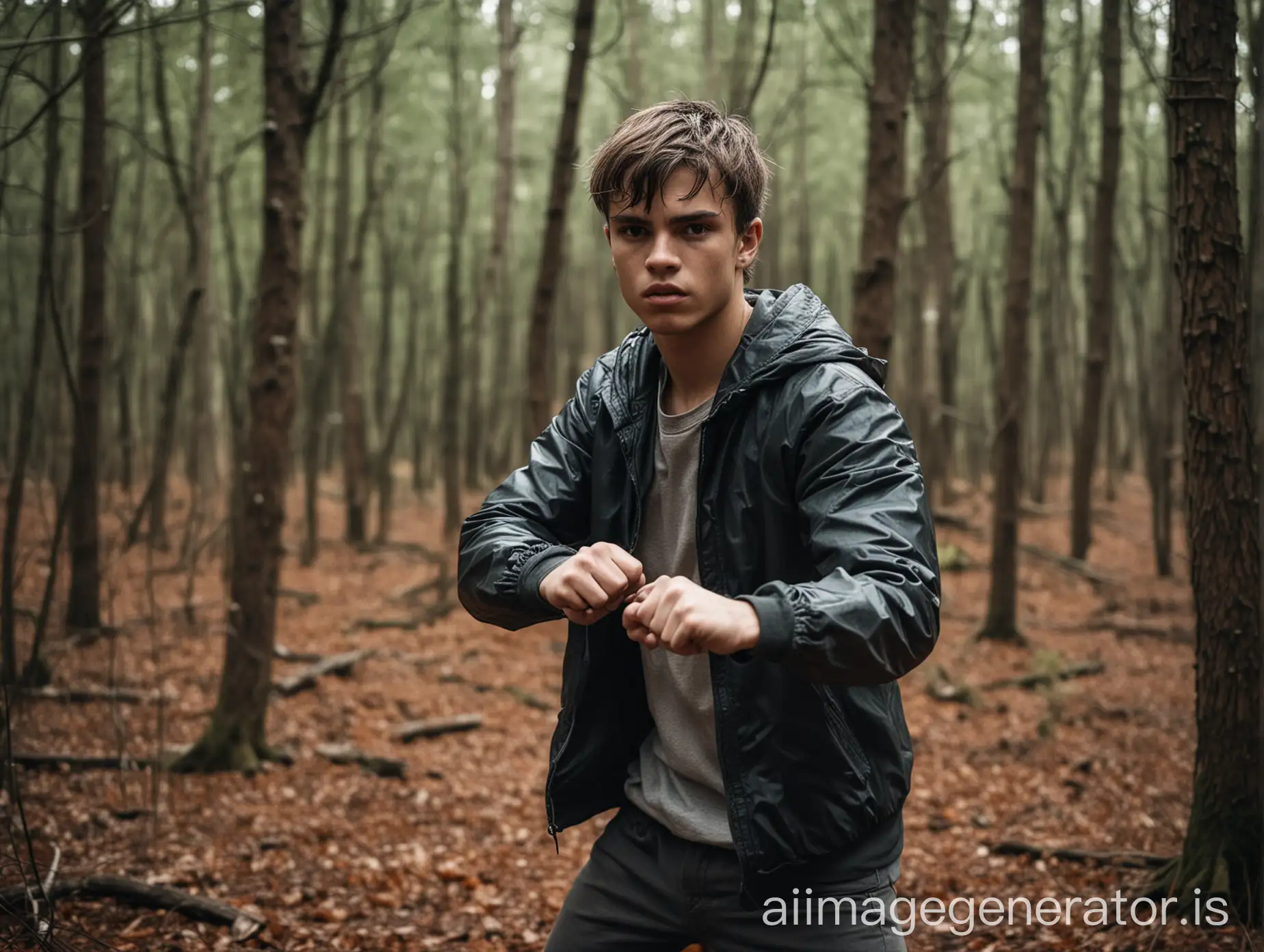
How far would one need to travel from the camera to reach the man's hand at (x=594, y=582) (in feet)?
5.74

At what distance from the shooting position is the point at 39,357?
429 centimetres

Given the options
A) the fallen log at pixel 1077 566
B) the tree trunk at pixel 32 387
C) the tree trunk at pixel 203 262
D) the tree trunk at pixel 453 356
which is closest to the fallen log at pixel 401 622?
the tree trunk at pixel 453 356

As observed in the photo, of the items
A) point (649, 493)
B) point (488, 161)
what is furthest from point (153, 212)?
point (649, 493)

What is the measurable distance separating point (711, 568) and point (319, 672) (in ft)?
20.4

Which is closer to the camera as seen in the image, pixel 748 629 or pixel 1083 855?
pixel 748 629

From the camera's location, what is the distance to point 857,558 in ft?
5.36

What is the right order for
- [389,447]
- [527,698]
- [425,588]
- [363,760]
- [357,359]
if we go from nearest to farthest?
[363,760]
[527,698]
[425,588]
[357,359]
[389,447]

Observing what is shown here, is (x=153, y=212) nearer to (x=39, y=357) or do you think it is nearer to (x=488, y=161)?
(x=488, y=161)

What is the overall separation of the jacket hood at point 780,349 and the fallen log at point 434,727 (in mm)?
5017

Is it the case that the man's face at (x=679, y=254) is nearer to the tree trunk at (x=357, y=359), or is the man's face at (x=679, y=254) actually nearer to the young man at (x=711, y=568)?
the young man at (x=711, y=568)

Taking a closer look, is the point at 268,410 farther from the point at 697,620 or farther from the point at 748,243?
the point at 697,620

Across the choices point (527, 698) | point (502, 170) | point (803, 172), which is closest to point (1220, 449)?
point (527, 698)

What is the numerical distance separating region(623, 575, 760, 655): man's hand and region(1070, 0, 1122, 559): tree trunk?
9192 millimetres

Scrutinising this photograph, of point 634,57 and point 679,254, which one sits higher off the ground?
point 634,57
